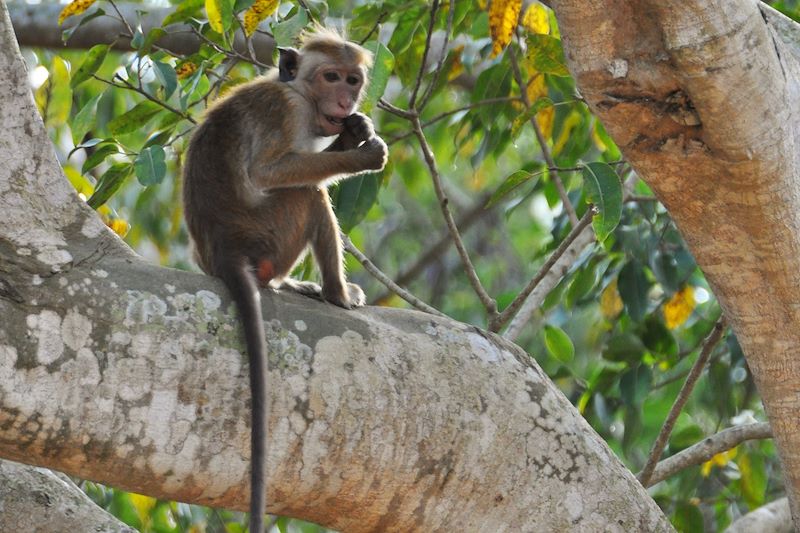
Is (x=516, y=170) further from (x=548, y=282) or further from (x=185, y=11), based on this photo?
(x=185, y=11)

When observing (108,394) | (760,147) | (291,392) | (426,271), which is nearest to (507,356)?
(291,392)

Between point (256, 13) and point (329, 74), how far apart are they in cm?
53

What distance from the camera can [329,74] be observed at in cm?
433

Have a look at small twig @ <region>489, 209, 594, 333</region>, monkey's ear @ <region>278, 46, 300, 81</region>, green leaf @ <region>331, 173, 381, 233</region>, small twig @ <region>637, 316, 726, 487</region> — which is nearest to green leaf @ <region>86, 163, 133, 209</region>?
monkey's ear @ <region>278, 46, 300, 81</region>

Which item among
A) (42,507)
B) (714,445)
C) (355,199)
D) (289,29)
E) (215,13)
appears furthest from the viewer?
(355,199)

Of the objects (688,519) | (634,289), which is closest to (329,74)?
(634,289)

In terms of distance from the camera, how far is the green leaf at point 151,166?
3.43 meters

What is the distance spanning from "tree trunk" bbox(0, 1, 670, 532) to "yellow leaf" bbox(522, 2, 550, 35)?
6.67 ft

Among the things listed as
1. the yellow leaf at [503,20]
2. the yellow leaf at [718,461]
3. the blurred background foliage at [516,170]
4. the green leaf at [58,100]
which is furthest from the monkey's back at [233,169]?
the yellow leaf at [718,461]

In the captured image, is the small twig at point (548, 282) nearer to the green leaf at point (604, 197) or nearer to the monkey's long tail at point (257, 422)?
the green leaf at point (604, 197)

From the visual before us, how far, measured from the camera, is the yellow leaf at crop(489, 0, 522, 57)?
13.6ft

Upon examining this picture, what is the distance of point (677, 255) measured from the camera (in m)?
4.72

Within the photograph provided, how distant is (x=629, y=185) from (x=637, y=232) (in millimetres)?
233

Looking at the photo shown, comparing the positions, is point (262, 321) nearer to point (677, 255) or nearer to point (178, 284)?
point (178, 284)
